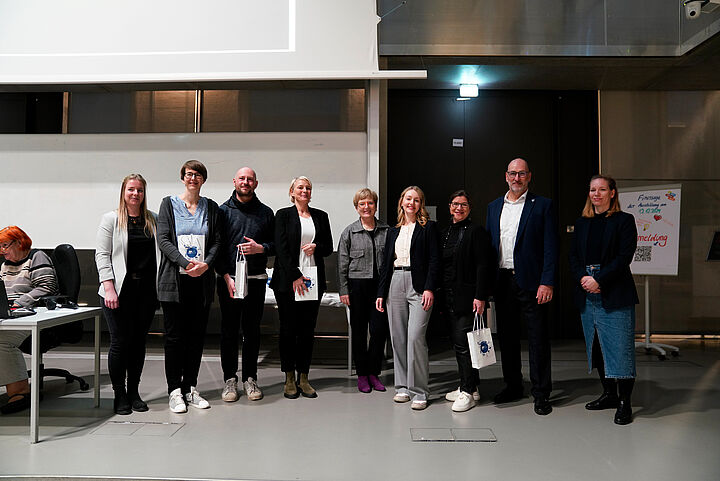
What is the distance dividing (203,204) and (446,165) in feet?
13.4

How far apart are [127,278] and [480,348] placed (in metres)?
2.28

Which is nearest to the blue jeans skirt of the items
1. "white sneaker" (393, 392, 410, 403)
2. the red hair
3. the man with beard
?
"white sneaker" (393, 392, 410, 403)

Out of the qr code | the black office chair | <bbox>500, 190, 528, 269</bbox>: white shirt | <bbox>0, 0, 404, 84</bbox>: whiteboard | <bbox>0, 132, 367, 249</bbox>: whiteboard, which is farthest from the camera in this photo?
the qr code

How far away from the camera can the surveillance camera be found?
5242mm

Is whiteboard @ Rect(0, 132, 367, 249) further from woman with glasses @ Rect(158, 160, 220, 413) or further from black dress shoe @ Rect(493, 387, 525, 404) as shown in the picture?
black dress shoe @ Rect(493, 387, 525, 404)

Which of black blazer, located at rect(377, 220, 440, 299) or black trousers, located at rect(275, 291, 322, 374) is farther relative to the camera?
black trousers, located at rect(275, 291, 322, 374)

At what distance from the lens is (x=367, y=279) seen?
418 centimetres

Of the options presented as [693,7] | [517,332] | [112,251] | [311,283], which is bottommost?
[517,332]

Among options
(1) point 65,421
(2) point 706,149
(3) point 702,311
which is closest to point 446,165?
(2) point 706,149

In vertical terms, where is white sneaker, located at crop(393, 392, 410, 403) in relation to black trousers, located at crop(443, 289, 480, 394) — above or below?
below

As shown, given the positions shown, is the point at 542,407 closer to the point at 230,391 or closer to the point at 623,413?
the point at 623,413

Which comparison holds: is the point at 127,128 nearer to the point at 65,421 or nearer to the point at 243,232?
the point at 243,232

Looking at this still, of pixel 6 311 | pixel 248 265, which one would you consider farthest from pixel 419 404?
pixel 6 311

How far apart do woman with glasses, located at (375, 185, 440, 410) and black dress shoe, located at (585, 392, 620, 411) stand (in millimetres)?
1128
